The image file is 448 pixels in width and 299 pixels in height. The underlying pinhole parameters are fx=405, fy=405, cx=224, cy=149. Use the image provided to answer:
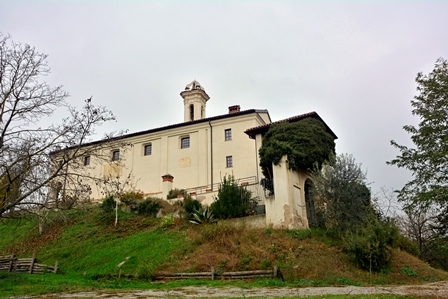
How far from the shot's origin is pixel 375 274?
636 inches

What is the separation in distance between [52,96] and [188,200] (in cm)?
1187

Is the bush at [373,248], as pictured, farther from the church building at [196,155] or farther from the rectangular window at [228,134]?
the rectangular window at [228,134]

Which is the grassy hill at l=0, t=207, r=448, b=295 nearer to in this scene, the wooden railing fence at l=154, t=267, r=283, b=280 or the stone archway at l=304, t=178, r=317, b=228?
the wooden railing fence at l=154, t=267, r=283, b=280

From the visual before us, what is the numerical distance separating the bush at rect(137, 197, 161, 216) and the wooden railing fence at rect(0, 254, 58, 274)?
290 inches

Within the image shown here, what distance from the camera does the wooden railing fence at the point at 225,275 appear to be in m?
15.6

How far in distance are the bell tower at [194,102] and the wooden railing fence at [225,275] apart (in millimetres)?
26253

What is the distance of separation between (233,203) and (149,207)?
6.23m

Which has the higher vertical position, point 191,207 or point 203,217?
point 191,207

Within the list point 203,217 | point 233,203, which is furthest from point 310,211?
point 203,217

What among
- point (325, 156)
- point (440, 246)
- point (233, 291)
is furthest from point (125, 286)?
point (440, 246)

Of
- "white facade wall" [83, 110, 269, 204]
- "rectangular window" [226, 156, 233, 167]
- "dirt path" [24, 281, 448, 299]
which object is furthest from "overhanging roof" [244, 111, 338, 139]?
"dirt path" [24, 281, 448, 299]

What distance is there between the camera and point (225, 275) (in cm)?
1611

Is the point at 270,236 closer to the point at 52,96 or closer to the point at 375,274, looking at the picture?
the point at 375,274

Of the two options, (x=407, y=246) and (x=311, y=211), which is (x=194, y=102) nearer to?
(x=311, y=211)
